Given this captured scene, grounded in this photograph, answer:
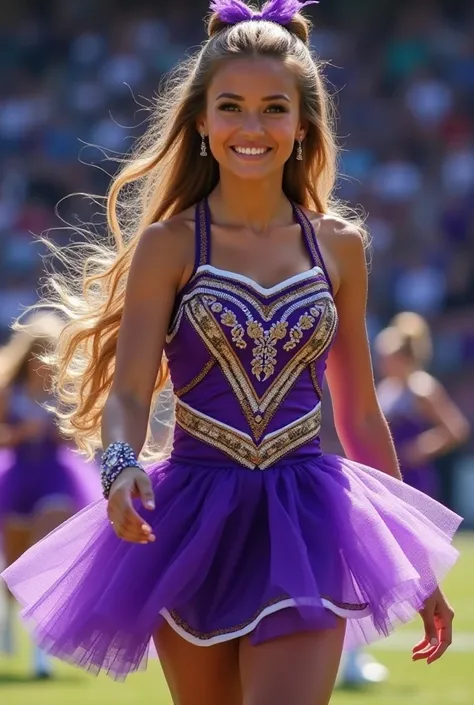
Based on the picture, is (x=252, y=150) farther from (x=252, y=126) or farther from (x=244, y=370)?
(x=244, y=370)

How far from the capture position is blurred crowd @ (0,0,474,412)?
17.9 m

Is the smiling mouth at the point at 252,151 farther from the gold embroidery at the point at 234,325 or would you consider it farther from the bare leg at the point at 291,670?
the bare leg at the point at 291,670

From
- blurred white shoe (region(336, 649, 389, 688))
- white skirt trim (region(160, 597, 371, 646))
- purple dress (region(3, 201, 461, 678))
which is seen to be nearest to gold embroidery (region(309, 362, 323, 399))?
purple dress (region(3, 201, 461, 678))

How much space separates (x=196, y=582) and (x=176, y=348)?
0.53 meters

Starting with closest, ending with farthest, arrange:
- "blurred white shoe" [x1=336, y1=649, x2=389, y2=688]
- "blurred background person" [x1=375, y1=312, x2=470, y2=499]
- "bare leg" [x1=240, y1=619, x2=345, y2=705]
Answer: "bare leg" [x1=240, y1=619, x2=345, y2=705], "blurred white shoe" [x1=336, y1=649, x2=389, y2=688], "blurred background person" [x1=375, y1=312, x2=470, y2=499]

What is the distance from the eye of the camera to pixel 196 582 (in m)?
3.53

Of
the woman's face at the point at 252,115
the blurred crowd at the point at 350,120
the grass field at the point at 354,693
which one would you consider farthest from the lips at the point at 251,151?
the blurred crowd at the point at 350,120

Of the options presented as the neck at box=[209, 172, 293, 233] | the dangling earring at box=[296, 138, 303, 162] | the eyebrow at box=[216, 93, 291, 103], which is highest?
the eyebrow at box=[216, 93, 291, 103]

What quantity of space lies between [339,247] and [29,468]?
16.8 ft

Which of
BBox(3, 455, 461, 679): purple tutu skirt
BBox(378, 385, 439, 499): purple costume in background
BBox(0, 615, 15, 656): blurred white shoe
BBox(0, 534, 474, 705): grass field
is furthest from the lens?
BBox(378, 385, 439, 499): purple costume in background

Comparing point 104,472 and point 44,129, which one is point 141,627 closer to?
point 104,472

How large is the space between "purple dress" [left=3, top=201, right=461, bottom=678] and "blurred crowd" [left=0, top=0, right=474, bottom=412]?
1302 centimetres

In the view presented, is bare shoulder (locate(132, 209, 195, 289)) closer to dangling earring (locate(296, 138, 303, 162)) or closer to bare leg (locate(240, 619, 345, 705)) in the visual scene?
dangling earring (locate(296, 138, 303, 162))

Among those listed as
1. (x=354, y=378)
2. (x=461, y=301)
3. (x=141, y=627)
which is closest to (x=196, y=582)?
(x=141, y=627)
